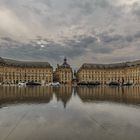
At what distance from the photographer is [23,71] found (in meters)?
187

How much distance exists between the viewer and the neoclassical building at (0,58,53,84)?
174m

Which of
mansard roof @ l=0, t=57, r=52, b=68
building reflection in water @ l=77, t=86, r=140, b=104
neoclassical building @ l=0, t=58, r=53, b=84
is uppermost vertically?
mansard roof @ l=0, t=57, r=52, b=68

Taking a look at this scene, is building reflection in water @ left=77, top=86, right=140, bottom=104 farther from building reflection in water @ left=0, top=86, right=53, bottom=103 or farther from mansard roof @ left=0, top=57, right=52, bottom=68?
mansard roof @ left=0, top=57, right=52, bottom=68

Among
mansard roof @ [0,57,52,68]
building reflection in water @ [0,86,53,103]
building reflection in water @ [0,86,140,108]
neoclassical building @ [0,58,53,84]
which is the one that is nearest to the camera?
building reflection in water @ [0,86,140,108]

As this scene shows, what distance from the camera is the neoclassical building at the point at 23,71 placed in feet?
570

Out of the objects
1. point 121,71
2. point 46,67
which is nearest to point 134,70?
point 121,71

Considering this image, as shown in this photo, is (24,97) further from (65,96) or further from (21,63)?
(21,63)

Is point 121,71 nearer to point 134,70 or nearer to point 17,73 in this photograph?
point 134,70

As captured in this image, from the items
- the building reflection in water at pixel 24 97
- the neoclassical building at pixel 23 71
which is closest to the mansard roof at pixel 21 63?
the neoclassical building at pixel 23 71

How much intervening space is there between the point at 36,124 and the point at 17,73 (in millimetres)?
177416

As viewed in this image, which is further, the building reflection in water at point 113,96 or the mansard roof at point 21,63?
the mansard roof at point 21,63

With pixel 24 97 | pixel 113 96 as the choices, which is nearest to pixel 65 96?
pixel 24 97

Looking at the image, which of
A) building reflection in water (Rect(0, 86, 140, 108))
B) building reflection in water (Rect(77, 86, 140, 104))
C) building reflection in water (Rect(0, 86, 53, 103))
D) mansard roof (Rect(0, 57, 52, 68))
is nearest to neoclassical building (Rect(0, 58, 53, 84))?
mansard roof (Rect(0, 57, 52, 68))

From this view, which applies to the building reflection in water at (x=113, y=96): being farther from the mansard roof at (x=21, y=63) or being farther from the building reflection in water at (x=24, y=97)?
the mansard roof at (x=21, y=63)
